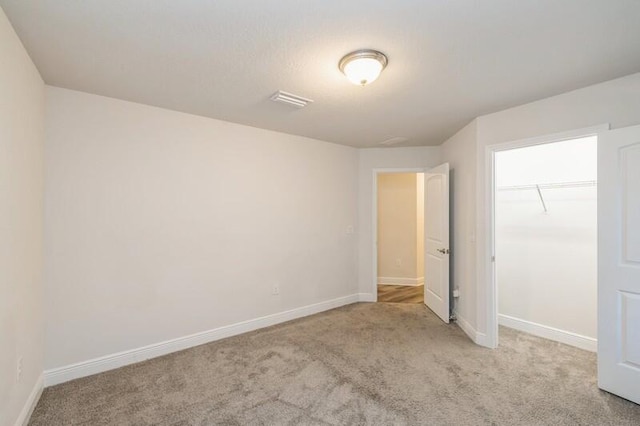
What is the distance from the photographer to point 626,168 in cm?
221

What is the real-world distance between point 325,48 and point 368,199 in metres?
3.03

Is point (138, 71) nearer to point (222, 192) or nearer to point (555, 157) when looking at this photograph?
point (222, 192)

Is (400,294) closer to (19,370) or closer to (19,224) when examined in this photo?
(19,370)

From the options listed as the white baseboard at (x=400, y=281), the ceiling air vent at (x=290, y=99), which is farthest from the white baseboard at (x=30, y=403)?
the white baseboard at (x=400, y=281)

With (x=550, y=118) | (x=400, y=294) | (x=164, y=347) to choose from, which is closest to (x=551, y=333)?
(x=400, y=294)

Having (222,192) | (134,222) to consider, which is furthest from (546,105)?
(134,222)

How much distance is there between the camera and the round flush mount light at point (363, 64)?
1.92m

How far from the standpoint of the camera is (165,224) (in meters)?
2.99

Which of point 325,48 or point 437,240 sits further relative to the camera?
point 437,240

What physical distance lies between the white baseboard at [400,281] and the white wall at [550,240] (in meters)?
2.10

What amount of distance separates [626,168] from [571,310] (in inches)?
68.9

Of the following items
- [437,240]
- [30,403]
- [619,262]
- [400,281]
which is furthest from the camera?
[400,281]

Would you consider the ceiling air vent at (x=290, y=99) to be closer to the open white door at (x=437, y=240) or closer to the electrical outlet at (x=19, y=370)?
the open white door at (x=437, y=240)

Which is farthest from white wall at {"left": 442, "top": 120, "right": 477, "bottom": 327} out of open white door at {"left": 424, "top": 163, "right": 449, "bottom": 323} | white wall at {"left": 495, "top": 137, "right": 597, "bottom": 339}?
white wall at {"left": 495, "top": 137, "right": 597, "bottom": 339}
